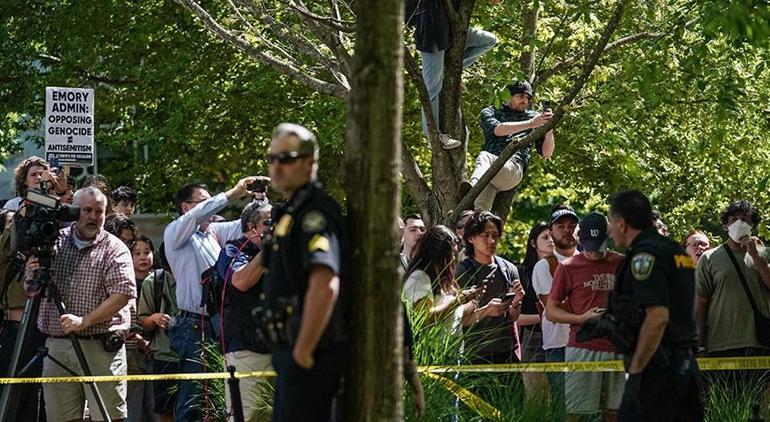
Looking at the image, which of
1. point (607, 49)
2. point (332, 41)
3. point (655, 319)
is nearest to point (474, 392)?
point (655, 319)

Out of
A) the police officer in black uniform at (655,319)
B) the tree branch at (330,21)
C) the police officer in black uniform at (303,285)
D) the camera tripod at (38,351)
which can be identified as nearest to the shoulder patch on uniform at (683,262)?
the police officer in black uniform at (655,319)

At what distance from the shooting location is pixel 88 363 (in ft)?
34.6

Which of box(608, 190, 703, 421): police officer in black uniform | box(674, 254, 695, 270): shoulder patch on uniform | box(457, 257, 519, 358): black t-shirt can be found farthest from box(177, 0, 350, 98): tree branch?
box(674, 254, 695, 270): shoulder patch on uniform

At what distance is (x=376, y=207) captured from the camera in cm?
655

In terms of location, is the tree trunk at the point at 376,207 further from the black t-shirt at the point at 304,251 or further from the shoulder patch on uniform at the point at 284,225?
the shoulder patch on uniform at the point at 284,225

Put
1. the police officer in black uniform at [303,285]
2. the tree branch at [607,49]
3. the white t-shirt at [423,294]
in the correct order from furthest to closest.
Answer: the tree branch at [607,49]
the white t-shirt at [423,294]
the police officer in black uniform at [303,285]

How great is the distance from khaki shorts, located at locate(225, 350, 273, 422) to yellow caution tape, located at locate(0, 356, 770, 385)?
74 millimetres

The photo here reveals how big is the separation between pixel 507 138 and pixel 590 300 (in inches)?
118

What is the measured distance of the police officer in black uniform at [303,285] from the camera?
6461mm

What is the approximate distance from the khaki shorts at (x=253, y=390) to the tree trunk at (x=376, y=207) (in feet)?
10.2

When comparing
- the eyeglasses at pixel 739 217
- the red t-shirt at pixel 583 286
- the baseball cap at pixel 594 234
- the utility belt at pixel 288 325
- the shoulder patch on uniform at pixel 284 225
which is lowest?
the utility belt at pixel 288 325

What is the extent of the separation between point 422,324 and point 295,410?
3.01 meters

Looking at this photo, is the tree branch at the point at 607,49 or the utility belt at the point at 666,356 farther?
the tree branch at the point at 607,49

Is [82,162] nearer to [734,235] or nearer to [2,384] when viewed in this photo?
[2,384]
